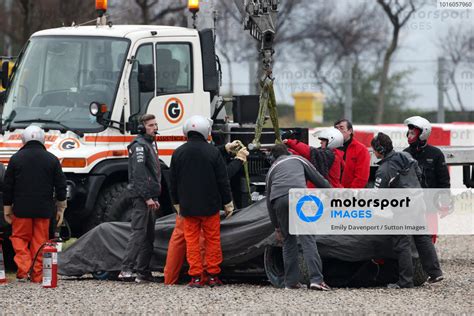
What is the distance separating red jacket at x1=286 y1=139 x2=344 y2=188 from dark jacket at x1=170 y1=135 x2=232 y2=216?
3.00ft

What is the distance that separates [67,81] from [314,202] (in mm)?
3876

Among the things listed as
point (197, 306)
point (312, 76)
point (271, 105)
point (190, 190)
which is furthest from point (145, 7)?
point (197, 306)

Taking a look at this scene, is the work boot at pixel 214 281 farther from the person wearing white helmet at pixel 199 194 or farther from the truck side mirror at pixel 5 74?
the truck side mirror at pixel 5 74

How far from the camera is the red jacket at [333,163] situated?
48.1 ft

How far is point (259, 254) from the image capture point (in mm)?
14203

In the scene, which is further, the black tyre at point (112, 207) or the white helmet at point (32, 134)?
the black tyre at point (112, 207)

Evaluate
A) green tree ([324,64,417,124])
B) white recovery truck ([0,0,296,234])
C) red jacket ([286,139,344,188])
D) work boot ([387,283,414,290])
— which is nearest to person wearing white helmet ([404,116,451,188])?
red jacket ([286,139,344,188])

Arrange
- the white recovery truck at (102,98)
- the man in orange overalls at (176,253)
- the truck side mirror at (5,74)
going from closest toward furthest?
1. the man in orange overalls at (176,253)
2. the white recovery truck at (102,98)
3. the truck side mirror at (5,74)

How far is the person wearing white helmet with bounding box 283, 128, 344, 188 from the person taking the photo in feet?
48.2

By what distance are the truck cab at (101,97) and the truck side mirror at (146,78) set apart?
1cm

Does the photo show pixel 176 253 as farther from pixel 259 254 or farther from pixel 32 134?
pixel 32 134

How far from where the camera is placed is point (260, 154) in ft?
55.7

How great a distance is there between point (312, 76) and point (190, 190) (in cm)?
1869

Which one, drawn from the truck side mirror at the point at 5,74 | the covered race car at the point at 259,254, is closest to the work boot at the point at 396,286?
the covered race car at the point at 259,254
